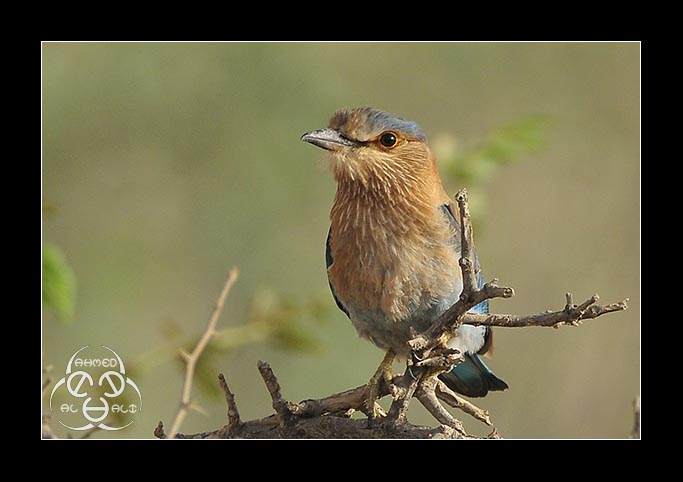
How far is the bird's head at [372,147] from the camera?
18.3 ft

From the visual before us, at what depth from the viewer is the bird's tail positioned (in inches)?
237

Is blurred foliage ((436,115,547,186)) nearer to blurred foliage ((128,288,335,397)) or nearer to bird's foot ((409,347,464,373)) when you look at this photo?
blurred foliage ((128,288,335,397))

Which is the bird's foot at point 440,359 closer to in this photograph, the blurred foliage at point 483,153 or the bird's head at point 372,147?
the bird's head at point 372,147

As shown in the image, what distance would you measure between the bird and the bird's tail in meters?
0.23

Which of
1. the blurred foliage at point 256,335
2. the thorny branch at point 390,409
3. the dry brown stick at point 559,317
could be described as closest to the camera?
the dry brown stick at point 559,317

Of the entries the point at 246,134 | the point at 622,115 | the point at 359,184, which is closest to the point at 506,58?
the point at 622,115

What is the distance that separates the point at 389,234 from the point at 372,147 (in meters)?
0.44

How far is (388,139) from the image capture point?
5691 mm

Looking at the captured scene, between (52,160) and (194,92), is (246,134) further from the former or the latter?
(52,160)

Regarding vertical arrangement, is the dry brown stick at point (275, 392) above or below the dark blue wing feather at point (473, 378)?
below

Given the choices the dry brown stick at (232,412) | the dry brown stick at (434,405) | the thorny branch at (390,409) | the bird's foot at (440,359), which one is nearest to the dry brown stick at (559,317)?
the thorny branch at (390,409)

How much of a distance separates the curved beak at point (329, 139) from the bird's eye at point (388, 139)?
15cm

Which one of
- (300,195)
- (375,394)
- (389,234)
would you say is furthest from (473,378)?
(300,195)

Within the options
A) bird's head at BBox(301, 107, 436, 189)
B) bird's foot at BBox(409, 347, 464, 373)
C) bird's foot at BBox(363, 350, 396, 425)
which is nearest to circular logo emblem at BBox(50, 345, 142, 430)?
bird's foot at BBox(363, 350, 396, 425)
